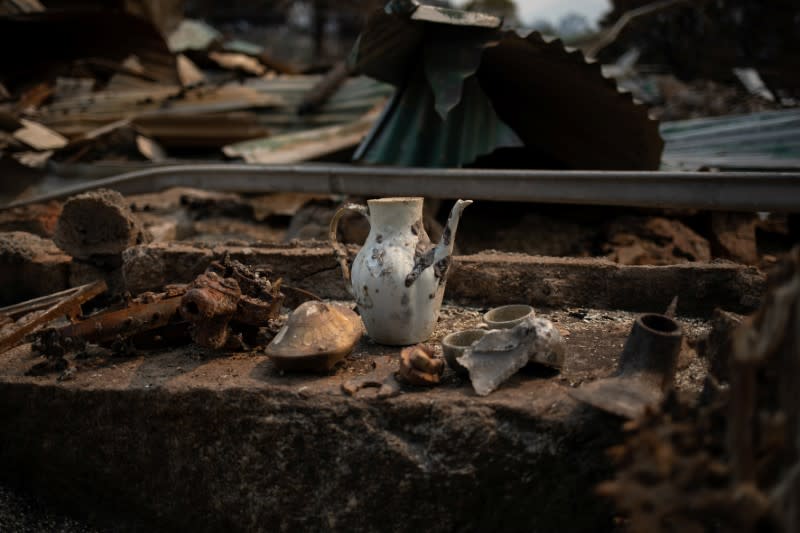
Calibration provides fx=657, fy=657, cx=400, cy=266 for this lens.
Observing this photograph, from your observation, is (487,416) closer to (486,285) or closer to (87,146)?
(486,285)

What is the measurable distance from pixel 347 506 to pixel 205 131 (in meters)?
5.60

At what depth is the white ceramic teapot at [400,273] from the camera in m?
2.79

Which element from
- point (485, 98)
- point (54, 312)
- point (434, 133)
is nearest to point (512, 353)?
point (54, 312)

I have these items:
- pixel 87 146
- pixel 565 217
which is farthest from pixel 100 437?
pixel 87 146

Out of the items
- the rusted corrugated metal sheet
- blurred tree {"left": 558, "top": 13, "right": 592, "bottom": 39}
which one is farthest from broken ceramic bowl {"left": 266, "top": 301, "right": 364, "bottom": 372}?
blurred tree {"left": 558, "top": 13, "right": 592, "bottom": 39}

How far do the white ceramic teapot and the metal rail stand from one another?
120 cm

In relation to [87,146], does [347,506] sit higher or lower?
lower

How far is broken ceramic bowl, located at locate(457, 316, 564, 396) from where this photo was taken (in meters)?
2.38

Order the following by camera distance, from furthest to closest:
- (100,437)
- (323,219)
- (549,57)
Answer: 1. (323,219)
2. (549,57)
3. (100,437)

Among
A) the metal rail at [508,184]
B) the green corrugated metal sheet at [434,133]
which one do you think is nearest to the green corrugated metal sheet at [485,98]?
the green corrugated metal sheet at [434,133]

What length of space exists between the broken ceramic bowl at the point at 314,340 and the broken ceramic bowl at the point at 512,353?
0.50 meters

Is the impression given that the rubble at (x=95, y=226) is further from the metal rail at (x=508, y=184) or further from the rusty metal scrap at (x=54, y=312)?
the metal rail at (x=508, y=184)

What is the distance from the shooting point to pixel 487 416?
2.25m

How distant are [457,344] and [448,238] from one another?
1.52ft
